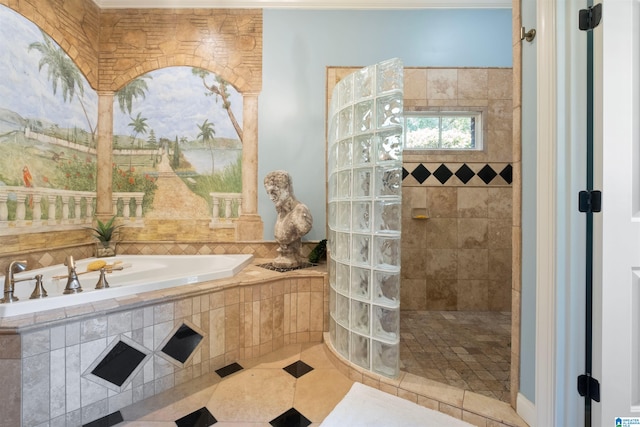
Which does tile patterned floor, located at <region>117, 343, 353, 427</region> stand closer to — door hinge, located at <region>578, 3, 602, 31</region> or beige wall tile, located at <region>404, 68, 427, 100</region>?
door hinge, located at <region>578, 3, 602, 31</region>

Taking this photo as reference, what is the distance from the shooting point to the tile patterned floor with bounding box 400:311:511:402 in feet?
4.58

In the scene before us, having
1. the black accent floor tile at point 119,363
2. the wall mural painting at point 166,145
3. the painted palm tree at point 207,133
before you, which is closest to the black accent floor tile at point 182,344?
the black accent floor tile at point 119,363

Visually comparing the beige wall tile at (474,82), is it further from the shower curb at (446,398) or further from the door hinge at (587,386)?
the shower curb at (446,398)

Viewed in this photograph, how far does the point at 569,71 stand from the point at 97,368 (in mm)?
2411

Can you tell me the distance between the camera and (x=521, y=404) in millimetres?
1114

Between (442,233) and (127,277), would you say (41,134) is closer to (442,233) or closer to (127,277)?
(127,277)

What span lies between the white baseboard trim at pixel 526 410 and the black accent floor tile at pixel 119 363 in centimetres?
183

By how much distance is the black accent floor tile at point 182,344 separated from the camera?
1449 millimetres

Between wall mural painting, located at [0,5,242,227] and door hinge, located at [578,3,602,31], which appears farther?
wall mural painting, located at [0,5,242,227]

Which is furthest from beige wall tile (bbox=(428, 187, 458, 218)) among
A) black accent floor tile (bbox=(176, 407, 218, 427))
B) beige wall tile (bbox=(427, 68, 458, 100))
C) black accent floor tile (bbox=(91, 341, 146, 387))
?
Answer: black accent floor tile (bbox=(91, 341, 146, 387))

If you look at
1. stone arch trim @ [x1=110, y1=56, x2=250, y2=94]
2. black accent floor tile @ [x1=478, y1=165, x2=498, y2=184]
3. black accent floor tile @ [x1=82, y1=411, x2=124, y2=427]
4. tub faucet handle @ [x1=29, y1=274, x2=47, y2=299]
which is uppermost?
stone arch trim @ [x1=110, y1=56, x2=250, y2=94]

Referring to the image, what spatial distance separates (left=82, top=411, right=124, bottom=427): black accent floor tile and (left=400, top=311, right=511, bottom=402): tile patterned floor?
147 cm

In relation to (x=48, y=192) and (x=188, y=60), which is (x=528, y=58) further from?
(x=48, y=192)

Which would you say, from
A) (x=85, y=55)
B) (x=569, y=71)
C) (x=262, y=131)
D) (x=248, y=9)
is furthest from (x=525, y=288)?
(x=85, y=55)
